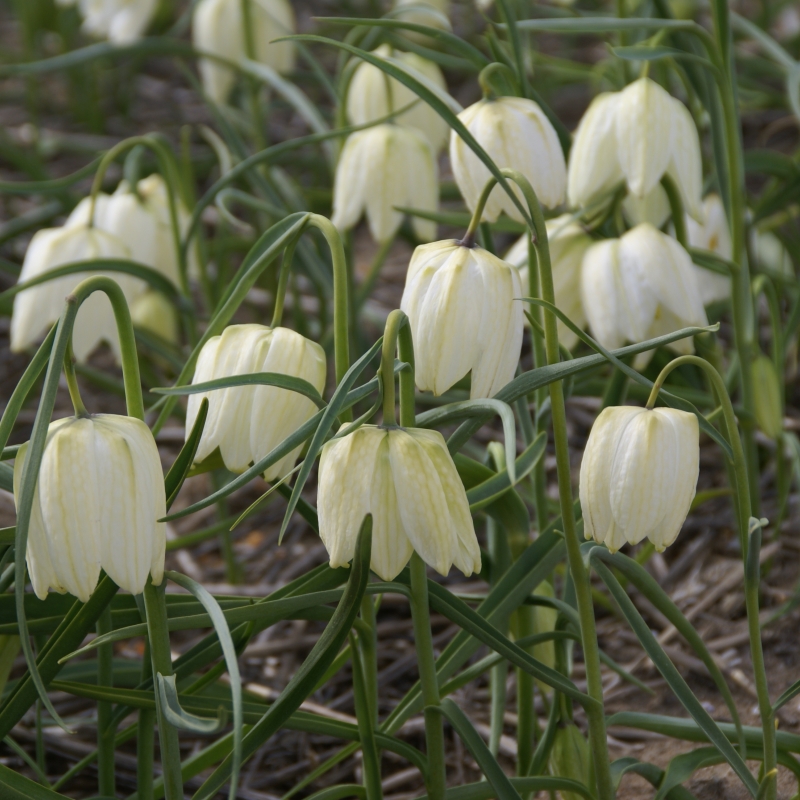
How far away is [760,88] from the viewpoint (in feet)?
6.01

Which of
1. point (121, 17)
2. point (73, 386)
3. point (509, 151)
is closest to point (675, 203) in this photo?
point (509, 151)

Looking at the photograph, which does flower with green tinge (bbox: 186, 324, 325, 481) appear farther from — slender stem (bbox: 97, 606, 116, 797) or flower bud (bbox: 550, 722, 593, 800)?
flower bud (bbox: 550, 722, 593, 800)

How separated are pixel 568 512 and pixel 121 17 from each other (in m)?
1.52

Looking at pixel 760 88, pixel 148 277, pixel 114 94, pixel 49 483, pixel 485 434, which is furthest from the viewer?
pixel 114 94

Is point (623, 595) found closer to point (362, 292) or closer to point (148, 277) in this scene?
point (148, 277)

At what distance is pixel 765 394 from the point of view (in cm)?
112

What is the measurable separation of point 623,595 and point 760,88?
1433 mm

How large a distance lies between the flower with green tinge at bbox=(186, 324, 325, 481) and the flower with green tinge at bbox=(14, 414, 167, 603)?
10cm

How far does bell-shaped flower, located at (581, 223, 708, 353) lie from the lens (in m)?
0.92

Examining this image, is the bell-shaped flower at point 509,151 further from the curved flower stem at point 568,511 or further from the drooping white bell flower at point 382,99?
the drooping white bell flower at point 382,99

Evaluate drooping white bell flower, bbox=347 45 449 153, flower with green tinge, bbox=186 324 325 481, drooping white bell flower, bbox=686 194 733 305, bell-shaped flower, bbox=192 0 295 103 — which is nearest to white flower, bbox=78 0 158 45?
bell-shaped flower, bbox=192 0 295 103

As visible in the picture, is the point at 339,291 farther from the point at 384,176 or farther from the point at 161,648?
the point at 384,176

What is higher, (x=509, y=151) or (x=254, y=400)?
(x=509, y=151)

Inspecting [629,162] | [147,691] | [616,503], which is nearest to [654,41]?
[629,162]
